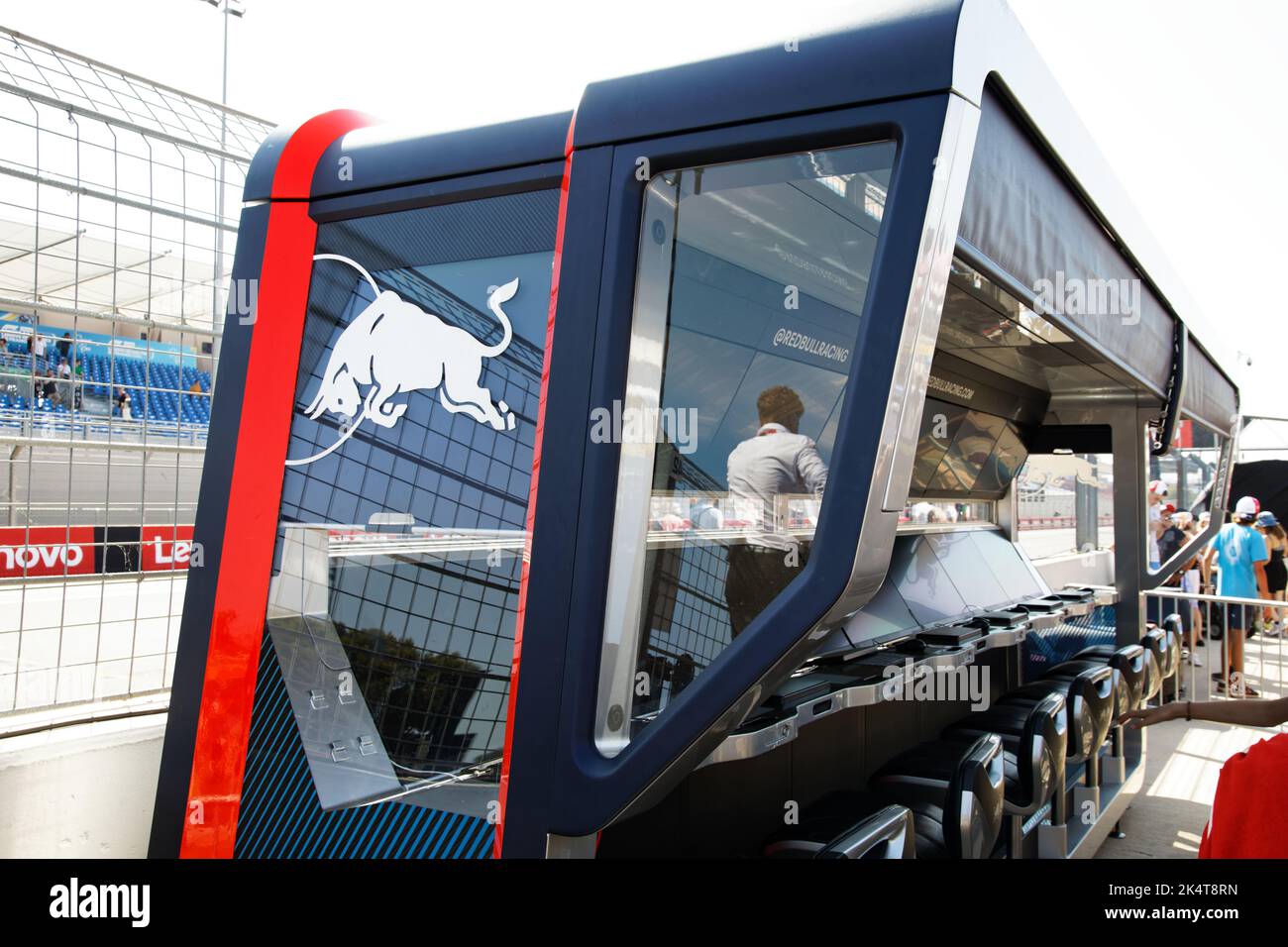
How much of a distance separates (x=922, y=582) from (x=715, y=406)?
3.22 metres

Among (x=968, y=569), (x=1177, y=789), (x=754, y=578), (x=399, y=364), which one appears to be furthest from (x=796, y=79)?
(x=1177, y=789)

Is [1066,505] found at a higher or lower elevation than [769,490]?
higher

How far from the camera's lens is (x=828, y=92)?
1.84 m

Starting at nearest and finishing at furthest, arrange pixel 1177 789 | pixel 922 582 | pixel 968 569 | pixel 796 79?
pixel 796 79 < pixel 922 582 < pixel 968 569 < pixel 1177 789

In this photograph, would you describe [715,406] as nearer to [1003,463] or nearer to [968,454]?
[968,454]

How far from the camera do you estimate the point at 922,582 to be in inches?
192

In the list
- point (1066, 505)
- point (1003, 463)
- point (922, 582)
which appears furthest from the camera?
point (1066, 505)

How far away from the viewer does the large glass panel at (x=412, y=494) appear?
2234 millimetres

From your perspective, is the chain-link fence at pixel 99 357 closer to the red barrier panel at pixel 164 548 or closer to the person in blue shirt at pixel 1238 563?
the red barrier panel at pixel 164 548

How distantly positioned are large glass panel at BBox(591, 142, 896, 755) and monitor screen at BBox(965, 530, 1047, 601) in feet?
13.7

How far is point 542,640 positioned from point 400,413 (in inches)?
30.6
